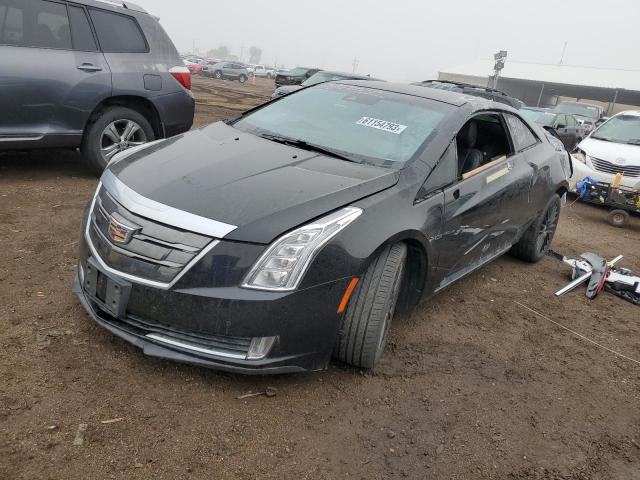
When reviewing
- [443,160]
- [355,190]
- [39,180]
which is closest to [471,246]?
[443,160]

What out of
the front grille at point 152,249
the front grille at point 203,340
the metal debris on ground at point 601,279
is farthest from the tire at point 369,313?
the metal debris on ground at point 601,279

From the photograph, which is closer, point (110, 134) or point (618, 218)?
point (110, 134)

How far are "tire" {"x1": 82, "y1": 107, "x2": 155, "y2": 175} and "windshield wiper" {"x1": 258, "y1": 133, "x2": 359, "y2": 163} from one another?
2738 millimetres

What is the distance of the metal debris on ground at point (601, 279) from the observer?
14.0ft

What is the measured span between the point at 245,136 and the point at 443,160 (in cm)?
123

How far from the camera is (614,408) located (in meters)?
2.82

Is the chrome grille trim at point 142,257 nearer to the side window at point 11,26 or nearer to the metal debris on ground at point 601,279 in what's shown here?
the metal debris on ground at point 601,279

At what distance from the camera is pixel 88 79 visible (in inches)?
202

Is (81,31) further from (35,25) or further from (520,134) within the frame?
(520,134)

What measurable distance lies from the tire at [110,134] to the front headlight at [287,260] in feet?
12.4

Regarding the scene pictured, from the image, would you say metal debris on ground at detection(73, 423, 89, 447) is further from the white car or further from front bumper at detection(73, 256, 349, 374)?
the white car

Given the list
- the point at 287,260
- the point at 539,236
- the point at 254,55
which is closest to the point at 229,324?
the point at 287,260

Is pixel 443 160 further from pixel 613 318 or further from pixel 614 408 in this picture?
pixel 613 318

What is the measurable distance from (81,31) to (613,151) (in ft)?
24.3
